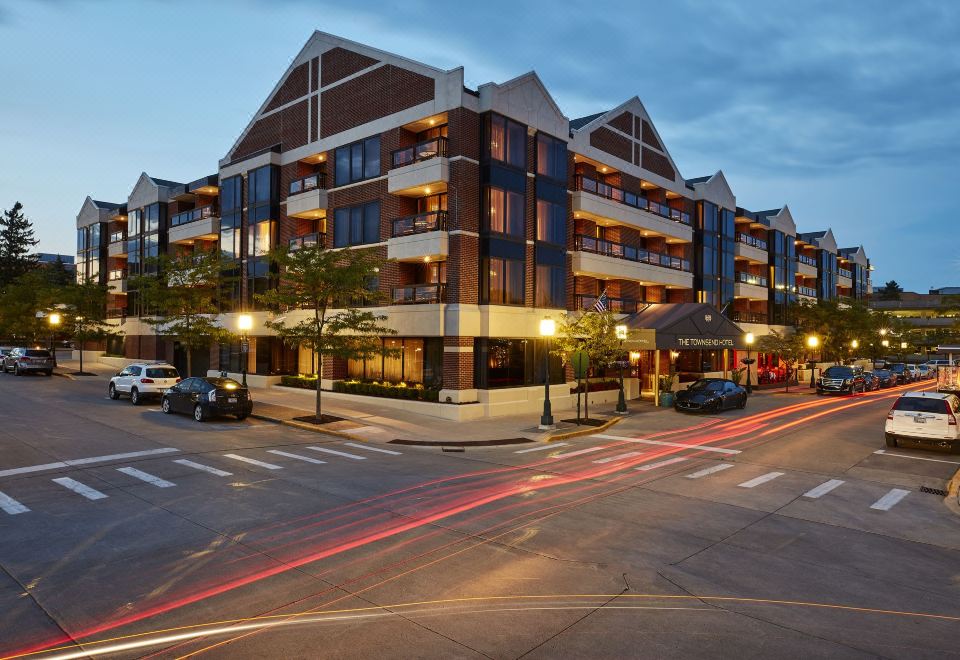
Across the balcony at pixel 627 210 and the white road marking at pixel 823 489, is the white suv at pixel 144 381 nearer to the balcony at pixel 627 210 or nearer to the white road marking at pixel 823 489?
the balcony at pixel 627 210

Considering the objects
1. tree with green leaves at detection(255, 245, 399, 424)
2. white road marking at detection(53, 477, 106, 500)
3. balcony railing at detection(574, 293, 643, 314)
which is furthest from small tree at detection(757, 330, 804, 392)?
white road marking at detection(53, 477, 106, 500)

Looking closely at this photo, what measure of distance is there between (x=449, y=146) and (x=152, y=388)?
16687mm

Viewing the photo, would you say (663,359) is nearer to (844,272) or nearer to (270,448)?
(270,448)

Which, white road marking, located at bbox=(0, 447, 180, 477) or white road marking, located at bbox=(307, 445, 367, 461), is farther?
white road marking, located at bbox=(307, 445, 367, 461)

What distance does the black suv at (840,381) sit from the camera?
38.4m

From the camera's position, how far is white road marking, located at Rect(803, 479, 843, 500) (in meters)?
12.8

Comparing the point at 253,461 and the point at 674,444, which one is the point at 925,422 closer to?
the point at 674,444

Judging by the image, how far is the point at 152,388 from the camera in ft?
84.3

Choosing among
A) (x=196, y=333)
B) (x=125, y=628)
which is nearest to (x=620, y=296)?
(x=196, y=333)

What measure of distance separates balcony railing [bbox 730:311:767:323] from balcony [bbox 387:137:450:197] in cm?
3062

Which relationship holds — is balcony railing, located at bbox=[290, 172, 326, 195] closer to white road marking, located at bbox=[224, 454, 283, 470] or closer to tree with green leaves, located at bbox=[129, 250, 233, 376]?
tree with green leaves, located at bbox=[129, 250, 233, 376]

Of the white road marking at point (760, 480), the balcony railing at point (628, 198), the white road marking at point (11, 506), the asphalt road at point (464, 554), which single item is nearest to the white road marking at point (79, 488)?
the asphalt road at point (464, 554)

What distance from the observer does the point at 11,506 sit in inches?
416

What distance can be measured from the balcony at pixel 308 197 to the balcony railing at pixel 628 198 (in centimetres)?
1369
